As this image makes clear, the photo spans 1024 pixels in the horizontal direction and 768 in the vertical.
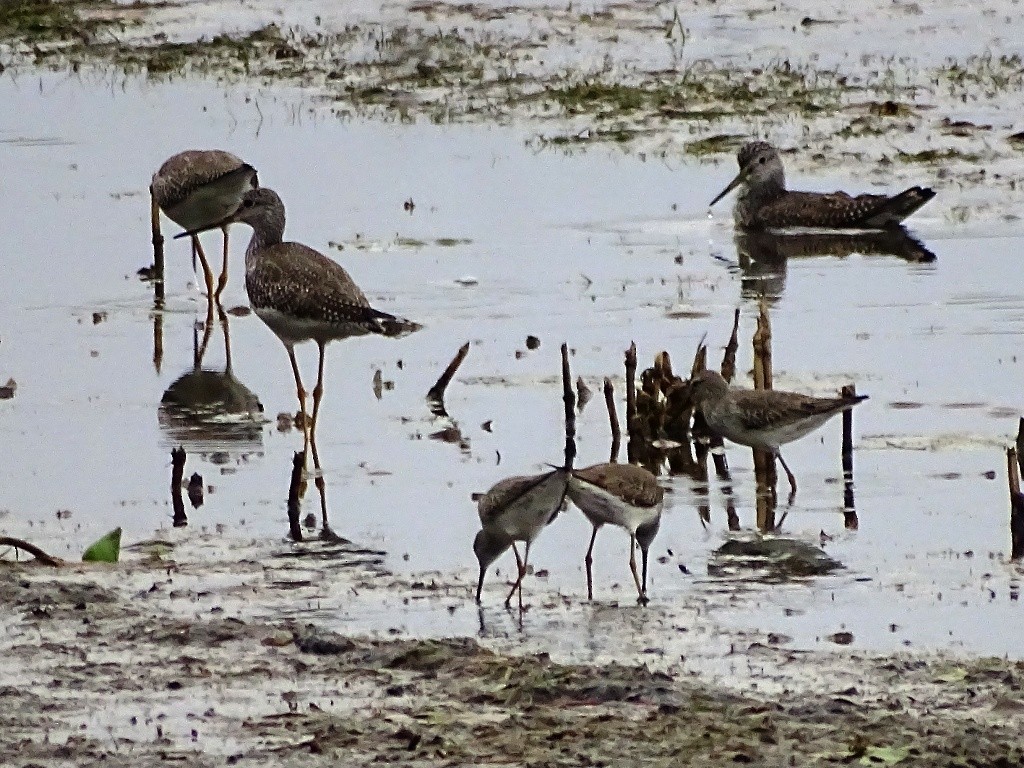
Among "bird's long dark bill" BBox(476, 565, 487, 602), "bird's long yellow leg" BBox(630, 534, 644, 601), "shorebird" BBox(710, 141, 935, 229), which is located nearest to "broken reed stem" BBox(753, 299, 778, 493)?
"bird's long yellow leg" BBox(630, 534, 644, 601)

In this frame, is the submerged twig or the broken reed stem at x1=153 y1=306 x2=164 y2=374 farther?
the broken reed stem at x1=153 y1=306 x2=164 y2=374

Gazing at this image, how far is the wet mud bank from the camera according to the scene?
281 inches

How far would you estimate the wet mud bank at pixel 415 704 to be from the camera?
281 inches

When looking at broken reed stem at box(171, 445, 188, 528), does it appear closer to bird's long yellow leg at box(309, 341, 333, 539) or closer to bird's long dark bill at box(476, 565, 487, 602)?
bird's long yellow leg at box(309, 341, 333, 539)

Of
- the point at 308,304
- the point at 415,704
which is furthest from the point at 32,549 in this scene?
the point at 308,304

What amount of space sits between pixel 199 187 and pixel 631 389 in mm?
5716

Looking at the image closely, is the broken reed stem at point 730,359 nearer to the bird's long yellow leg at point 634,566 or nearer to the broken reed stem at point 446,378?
the broken reed stem at point 446,378

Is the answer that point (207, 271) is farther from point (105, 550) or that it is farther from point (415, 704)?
point (415, 704)

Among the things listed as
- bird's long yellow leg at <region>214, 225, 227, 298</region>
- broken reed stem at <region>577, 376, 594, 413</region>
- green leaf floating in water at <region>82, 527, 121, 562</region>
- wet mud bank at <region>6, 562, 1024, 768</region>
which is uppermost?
bird's long yellow leg at <region>214, 225, 227, 298</region>

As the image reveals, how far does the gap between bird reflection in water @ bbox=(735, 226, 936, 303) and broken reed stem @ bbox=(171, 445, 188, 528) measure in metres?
6.24

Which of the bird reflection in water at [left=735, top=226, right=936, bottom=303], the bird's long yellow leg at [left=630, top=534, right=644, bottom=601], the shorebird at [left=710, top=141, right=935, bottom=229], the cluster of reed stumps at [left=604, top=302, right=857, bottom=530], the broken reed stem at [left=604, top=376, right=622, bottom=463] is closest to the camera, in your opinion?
the bird's long yellow leg at [left=630, top=534, right=644, bottom=601]

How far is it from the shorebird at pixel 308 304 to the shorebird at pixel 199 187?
3.12m

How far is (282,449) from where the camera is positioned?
1269 cm

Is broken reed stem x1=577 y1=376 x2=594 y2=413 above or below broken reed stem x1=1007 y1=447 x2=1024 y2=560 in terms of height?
above
